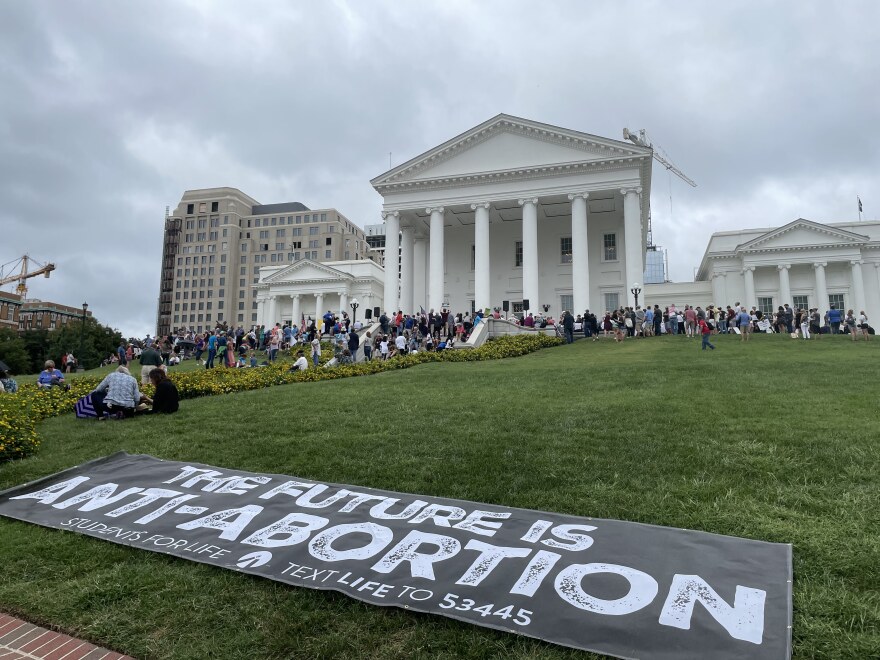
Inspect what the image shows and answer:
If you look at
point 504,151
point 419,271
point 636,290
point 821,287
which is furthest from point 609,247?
point 821,287

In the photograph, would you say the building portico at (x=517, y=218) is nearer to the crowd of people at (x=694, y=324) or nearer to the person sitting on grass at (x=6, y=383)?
the crowd of people at (x=694, y=324)

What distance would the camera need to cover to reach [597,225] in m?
43.2

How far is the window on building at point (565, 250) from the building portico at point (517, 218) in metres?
0.08

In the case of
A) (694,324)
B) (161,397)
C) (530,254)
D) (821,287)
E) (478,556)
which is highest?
(530,254)

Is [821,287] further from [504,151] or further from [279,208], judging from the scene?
[279,208]

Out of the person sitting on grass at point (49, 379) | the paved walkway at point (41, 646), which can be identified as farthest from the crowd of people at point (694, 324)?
the paved walkway at point (41, 646)

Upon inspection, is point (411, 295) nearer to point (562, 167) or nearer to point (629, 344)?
point (562, 167)

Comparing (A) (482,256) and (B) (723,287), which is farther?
(B) (723,287)

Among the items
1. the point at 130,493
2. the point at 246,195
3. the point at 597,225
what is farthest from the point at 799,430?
the point at 246,195

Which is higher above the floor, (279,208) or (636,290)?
(279,208)

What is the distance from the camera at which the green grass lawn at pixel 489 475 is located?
160 inches

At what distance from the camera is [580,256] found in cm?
3675

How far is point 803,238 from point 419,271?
102 feet

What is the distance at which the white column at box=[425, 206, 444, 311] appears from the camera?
39875 millimetres
